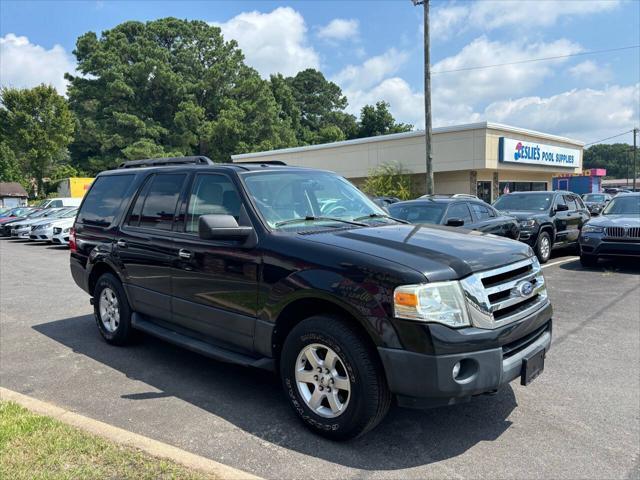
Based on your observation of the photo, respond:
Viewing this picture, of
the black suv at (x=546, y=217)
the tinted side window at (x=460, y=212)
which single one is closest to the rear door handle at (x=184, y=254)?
the tinted side window at (x=460, y=212)

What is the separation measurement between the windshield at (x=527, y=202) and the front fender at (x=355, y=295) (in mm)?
10190

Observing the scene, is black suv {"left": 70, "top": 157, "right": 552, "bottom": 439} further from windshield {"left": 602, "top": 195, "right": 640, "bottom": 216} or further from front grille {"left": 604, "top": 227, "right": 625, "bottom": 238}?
windshield {"left": 602, "top": 195, "right": 640, "bottom": 216}

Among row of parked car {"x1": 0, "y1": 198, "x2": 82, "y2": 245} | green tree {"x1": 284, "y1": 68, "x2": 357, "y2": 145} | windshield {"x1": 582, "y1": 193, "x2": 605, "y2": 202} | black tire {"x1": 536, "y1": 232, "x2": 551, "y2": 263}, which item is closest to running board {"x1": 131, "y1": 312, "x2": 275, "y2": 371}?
black tire {"x1": 536, "y1": 232, "x2": 551, "y2": 263}

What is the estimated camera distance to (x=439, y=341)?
2.91m

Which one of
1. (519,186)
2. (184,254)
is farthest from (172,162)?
(519,186)

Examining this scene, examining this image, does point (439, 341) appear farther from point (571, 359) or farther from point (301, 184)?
point (571, 359)

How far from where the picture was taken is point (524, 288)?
3484 millimetres

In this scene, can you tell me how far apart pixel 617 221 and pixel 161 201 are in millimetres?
9209

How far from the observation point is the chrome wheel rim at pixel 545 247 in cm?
1142

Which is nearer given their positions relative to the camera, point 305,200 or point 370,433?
point 370,433

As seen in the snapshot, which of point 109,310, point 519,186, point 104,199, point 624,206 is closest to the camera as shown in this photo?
point 109,310

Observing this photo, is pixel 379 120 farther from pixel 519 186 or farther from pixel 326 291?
pixel 326 291

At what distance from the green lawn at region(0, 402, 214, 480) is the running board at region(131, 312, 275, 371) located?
98 centimetres

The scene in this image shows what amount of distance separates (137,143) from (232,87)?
39.2 ft
